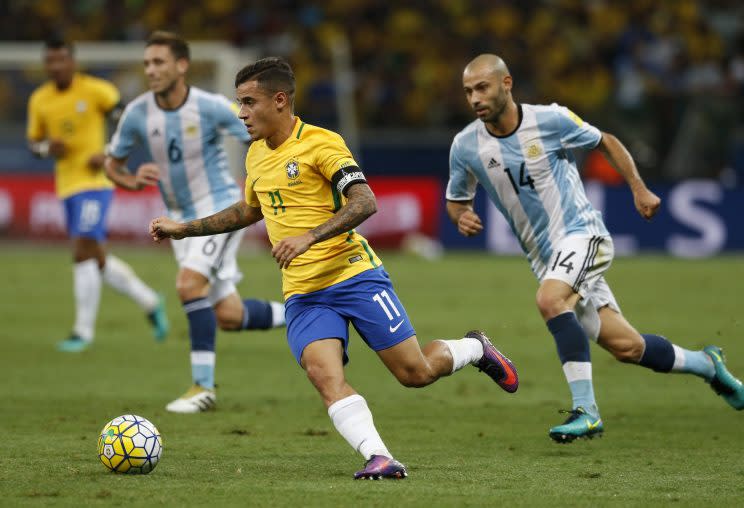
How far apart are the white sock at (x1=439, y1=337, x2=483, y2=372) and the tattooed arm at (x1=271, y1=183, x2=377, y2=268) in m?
1.13

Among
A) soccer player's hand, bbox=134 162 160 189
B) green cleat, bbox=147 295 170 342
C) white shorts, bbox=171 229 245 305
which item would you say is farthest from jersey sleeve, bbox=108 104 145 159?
green cleat, bbox=147 295 170 342

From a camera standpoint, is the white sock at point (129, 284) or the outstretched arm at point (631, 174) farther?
the white sock at point (129, 284)

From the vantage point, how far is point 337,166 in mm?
6238

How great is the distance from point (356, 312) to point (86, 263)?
244 inches

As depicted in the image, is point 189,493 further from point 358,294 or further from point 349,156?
point 349,156

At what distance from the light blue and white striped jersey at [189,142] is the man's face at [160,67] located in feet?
0.70

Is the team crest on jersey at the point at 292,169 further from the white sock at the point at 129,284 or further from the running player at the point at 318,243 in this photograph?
the white sock at the point at 129,284

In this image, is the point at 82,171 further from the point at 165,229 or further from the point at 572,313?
the point at 572,313

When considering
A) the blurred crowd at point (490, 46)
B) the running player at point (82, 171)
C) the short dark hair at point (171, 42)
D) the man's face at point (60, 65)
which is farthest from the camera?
the blurred crowd at point (490, 46)

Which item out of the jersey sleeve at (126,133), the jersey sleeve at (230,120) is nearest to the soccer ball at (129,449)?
the jersey sleeve at (230,120)

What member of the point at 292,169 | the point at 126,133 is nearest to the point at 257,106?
the point at 292,169

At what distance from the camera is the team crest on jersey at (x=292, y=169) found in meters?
6.37

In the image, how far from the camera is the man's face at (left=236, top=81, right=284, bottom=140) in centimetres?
633

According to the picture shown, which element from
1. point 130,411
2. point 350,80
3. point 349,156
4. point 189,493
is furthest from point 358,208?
point 350,80
